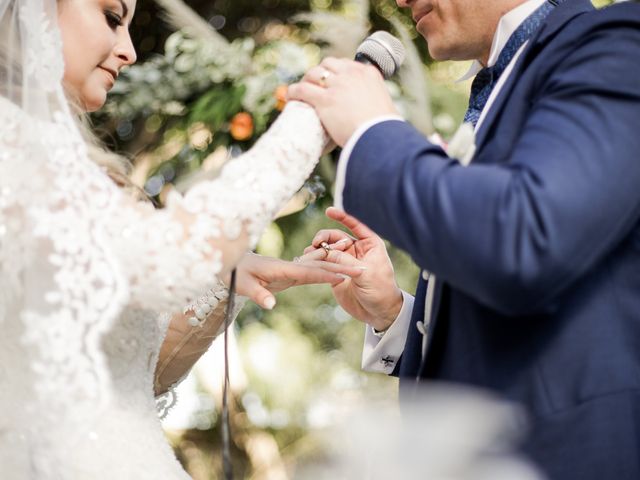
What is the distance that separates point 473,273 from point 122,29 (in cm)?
128

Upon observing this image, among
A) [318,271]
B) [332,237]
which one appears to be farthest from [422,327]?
[332,237]

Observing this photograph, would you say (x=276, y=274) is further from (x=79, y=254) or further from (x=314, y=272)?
(x=79, y=254)

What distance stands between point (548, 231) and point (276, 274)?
0.89 m

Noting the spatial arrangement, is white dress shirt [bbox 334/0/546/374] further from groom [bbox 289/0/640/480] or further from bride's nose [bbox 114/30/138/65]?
bride's nose [bbox 114/30/138/65]

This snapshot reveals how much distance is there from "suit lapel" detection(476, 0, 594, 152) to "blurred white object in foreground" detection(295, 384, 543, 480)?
56 centimetres

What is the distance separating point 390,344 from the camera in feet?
8.08

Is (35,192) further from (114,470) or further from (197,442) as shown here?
(197,442)

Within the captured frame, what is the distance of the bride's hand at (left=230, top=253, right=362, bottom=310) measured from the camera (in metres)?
2.15

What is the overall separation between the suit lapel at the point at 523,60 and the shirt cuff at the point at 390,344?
76 cm

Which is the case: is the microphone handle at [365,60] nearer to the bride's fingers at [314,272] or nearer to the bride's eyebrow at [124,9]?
the bride's fingers at [314,272]

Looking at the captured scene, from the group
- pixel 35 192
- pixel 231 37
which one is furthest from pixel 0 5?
pixel 231 37

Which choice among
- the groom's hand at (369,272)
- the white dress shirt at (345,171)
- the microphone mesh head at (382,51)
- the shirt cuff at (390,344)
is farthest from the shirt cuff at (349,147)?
the shirt cuff at (390,344)

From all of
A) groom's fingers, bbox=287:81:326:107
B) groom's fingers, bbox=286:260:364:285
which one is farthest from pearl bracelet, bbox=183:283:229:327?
groom's fingers, bbox=287:81:326:107

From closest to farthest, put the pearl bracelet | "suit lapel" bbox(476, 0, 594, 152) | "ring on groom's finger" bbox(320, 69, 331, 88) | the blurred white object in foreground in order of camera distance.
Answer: the blurred white object in foreground < "suit lapel" bbox(476, 0, 594, 152) < "ring on groom's finger" bbox(320, 69, 331, 88) < the pearl bracelet
